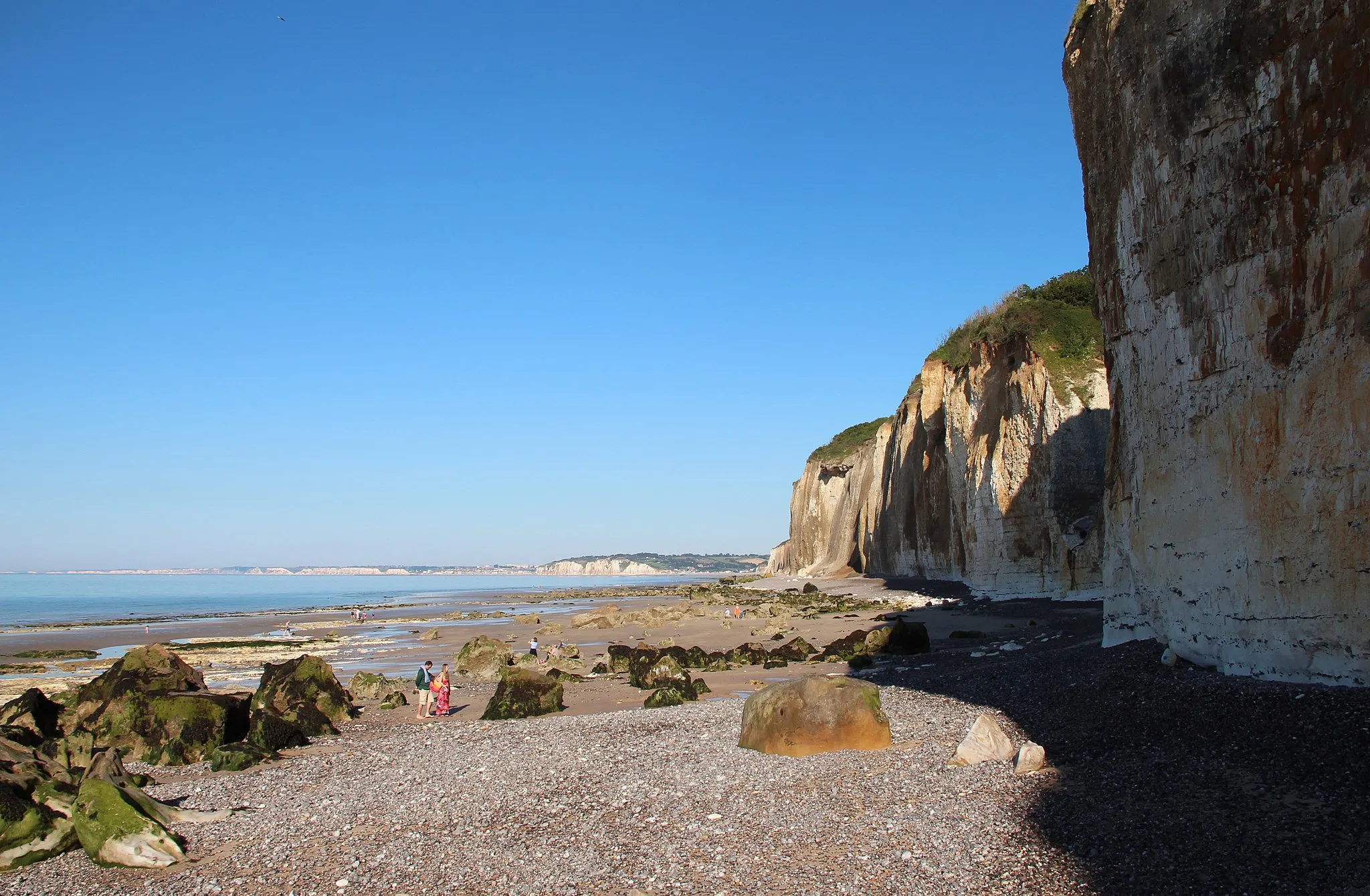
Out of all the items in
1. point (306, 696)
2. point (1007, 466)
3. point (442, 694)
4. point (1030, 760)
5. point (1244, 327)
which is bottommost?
point (442, 694)

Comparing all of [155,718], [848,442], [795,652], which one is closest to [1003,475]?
[795,652]

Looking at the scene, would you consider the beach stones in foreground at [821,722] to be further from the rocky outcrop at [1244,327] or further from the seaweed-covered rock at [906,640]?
the seaweed-covered rock at [906,640]

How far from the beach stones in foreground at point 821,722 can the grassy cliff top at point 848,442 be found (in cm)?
6270

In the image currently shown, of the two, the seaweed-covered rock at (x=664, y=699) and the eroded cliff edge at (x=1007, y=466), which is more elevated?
the eroded cliff edge at (x=1007, y=466)

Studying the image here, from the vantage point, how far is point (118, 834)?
8.05 metres

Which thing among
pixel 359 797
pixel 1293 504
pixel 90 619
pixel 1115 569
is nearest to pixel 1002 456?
pixel 1115 569

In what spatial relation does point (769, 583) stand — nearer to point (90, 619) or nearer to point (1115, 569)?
point (90, 619)

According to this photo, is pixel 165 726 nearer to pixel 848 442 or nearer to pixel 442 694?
pixel 442 694

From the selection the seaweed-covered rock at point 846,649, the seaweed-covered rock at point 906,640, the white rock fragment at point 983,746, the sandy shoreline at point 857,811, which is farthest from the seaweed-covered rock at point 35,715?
the seaweed-covered rock at point 906,640

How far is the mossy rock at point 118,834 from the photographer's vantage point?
7898mm

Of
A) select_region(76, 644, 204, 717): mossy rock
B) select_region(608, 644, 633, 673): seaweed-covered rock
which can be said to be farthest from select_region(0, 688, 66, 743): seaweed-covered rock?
select_region(608, 644, 633, 673): seaweed-covered rock

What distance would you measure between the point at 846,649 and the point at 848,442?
5723 centimetres

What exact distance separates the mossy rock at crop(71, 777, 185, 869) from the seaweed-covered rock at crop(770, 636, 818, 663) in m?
15.1

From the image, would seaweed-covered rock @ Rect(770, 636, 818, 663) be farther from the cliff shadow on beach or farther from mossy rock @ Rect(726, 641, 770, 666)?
the cliff shadow on beach
